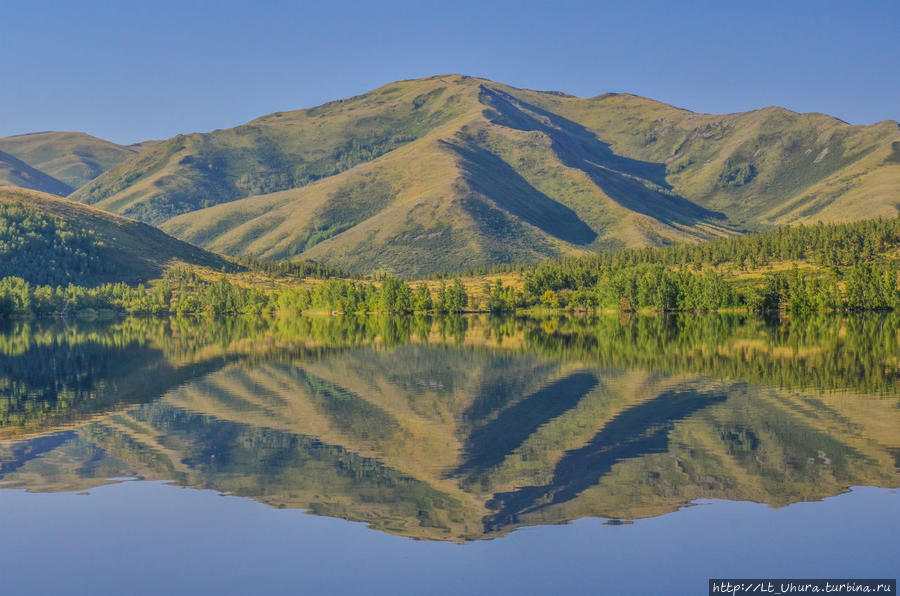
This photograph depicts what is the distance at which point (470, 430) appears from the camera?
155 ft

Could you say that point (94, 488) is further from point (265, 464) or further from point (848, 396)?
point (848, 396)

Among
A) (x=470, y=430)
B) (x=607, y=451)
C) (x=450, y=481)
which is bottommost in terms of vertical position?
(x=470, y=430)

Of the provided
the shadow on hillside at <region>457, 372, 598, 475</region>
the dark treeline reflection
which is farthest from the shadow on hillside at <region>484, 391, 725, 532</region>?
the shadow on hillside at <region>457, 372, 598, 475</region>

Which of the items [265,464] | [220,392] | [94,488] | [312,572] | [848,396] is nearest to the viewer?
[312,572]

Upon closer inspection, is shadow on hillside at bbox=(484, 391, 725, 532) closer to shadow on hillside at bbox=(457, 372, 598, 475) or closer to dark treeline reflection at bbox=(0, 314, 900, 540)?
dark treeline reflection at bbox=(0, 314, 900, 540)

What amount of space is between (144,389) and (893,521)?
5568cm

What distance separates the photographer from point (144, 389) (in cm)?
6838

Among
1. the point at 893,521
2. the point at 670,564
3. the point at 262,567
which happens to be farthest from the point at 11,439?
the point at 893,521

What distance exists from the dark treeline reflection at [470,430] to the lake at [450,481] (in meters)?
0.22

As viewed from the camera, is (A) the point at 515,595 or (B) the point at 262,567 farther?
(B) the point at 262,567

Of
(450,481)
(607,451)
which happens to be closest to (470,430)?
(607,451)

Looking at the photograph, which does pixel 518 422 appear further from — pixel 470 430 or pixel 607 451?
pixel 607 451

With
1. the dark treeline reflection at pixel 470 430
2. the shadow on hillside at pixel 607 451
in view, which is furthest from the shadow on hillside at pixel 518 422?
the shadow on hillside at pixel 607 451

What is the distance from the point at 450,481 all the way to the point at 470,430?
11900 millimetres
